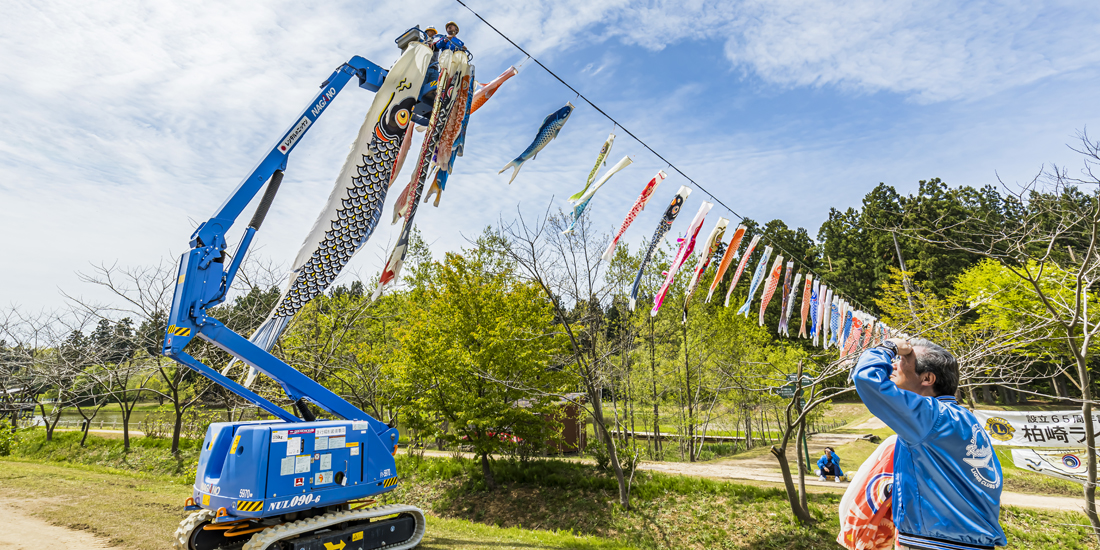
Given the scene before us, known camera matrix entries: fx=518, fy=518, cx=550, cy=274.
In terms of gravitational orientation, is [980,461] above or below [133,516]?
above

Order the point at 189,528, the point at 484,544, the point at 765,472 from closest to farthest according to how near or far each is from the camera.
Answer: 1. the point at 189,528
2. the point at 484,544
3. the point at 765,472

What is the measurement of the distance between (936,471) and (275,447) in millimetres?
5543

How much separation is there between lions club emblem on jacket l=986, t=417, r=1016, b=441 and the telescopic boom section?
13.8m

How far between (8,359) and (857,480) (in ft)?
92.6

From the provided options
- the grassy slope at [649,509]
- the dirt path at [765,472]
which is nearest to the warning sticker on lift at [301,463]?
the grassy slope at [649,509]

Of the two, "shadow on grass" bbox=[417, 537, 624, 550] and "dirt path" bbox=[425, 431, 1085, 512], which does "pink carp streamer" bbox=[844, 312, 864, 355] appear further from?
"shadow on grass" bbox=[417, 537, 624, 550]

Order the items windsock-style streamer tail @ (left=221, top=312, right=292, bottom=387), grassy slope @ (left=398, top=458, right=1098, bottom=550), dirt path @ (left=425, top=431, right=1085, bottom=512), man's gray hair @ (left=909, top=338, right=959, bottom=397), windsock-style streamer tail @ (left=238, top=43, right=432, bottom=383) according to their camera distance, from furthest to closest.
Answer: dirt path @ (left=425, top=431, right=1085, bottom=512) < grassy slope @ (left=398, top=458, right=1098, bottom=550) < windsock-style streamer tail @ (left=221, top=312, right=292, bottom=387) < windsock-style streamer tail @ (left=238, top=43, right=432, bottom=383) < man's gray hair @ (left=909, top=338, right=959, bottom=397)

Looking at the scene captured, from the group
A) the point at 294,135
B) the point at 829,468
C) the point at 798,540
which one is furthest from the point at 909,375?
the point at 829,468

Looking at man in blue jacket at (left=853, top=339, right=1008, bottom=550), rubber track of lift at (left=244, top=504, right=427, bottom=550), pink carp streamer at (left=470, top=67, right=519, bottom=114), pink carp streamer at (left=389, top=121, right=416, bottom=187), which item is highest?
pink carp streamer at (left=470, top=67, right=519, bottom=114)

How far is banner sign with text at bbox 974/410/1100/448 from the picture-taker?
10.9 m

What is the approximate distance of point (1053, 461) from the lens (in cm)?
1115

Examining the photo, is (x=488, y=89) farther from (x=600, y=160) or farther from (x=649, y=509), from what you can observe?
(x=649, y=509)

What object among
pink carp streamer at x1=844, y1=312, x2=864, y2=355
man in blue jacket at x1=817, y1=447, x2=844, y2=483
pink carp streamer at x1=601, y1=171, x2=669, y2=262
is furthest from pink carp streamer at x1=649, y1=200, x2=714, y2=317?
man in blue jacket at x1=817, y1=447, x2=844, y2=483

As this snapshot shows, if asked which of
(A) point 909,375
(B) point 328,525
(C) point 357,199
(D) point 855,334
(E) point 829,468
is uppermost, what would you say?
(C) point 357,199
